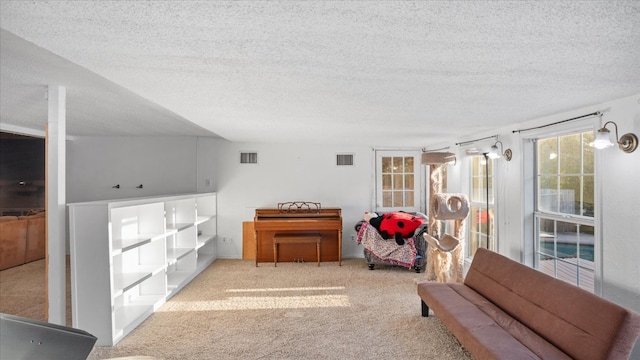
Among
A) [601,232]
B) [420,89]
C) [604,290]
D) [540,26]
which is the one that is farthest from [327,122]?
[604,290]

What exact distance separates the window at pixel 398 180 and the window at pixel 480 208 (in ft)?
4.64

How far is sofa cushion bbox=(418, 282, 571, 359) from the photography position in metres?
1.90

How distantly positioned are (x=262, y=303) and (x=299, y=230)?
1886 millimetres

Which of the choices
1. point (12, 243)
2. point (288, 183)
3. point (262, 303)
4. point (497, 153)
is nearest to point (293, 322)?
point (262, 303)

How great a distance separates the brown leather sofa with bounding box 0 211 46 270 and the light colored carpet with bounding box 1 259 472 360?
310 centimetres

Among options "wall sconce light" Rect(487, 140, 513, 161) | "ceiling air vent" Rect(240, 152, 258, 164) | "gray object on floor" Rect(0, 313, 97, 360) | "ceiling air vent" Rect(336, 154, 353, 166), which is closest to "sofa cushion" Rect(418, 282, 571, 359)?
"wall sconce light" Rect(487, 140, 513, 161)

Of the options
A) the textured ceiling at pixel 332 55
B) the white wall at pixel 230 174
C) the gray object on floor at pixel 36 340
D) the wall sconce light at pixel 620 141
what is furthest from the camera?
the white wall at pixel 230 174

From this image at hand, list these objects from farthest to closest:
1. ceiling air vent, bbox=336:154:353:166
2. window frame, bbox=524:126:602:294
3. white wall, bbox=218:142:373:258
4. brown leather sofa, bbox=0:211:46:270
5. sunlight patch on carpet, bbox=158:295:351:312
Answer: ceiling air vent, bbox=336:154:353:166 < white wall, bbox=218:142:373:258 < brown leather sofa, bbox=0:211:46:270 < sunlight patch on carpet, bbox=158:295:351:312 < window frame, bbox=524:126:602:294

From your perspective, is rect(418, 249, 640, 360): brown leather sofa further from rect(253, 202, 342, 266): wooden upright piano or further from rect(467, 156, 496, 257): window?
rect(253, 202, 342, 266): wooden upright piano

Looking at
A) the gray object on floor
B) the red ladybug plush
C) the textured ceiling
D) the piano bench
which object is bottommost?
the piano bench

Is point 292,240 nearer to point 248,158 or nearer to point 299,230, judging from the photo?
point 299,230

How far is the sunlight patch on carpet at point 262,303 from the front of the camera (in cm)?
343

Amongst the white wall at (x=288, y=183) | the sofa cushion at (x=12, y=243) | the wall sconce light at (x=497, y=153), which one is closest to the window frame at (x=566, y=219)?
the wall sconce light at (x=497, y=153)

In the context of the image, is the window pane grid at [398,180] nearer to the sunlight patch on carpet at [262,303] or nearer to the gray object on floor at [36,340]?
the sunlight patch on carpet at [262,303]
